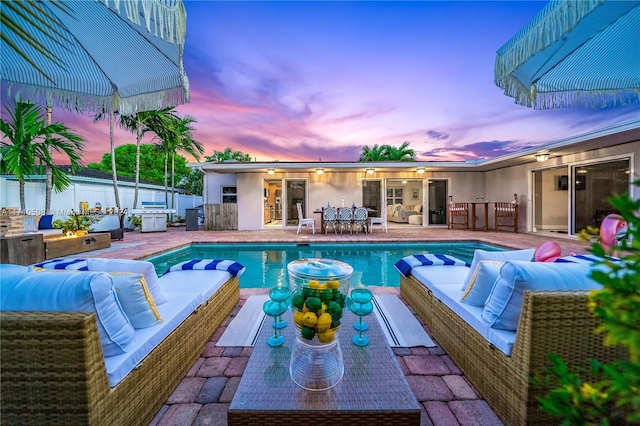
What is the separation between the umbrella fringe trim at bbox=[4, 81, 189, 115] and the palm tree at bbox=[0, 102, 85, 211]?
4878 millimetres

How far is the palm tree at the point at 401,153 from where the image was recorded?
19.8 m

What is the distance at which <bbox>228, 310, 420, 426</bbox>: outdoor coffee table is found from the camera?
49.9 inches

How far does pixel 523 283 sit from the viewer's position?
1.61 metres

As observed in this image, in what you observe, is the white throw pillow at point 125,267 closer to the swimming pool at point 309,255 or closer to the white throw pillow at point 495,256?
the white throw pillow at point 495,256

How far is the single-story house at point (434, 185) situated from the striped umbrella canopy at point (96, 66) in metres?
7.06

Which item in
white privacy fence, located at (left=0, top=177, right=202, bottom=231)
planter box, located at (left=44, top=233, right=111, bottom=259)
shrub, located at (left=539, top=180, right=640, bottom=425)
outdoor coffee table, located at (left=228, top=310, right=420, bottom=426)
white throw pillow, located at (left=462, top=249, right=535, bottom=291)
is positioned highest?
white privacy fence, located at (left=0, top=177, right=202, bottom=231)

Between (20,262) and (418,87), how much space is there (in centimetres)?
1168

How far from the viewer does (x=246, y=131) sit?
1416 centimetres

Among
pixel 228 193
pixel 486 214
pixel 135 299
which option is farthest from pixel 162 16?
pixel 228 193

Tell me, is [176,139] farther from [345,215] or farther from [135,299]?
[135,299]

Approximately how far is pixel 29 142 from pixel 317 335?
8.49 m

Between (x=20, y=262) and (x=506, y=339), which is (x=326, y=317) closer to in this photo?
(x=506, y=339)

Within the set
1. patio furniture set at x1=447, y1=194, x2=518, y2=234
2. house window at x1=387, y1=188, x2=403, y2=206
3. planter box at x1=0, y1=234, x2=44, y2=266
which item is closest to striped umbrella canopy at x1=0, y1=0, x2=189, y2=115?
planter box at x1=0, y1=234, x2=44, y2=266

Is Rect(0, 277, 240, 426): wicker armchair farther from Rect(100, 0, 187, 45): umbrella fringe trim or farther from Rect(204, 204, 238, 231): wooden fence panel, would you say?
Rect(204, 204, 238, 231): wooden fence panel
